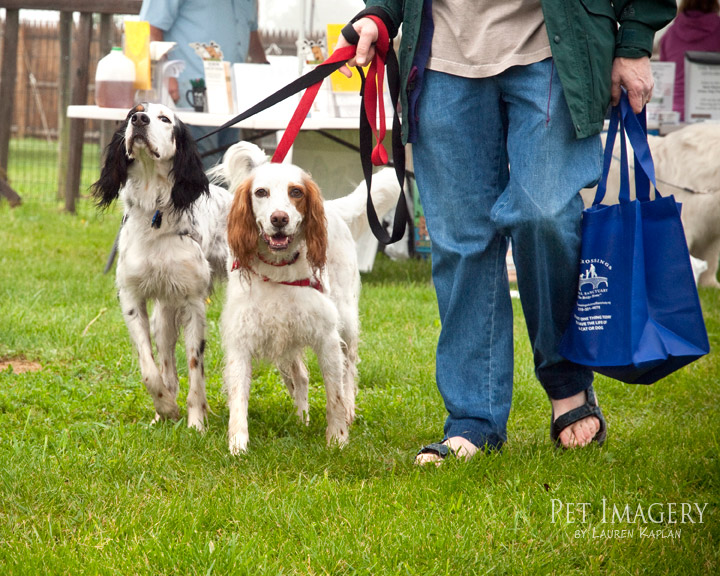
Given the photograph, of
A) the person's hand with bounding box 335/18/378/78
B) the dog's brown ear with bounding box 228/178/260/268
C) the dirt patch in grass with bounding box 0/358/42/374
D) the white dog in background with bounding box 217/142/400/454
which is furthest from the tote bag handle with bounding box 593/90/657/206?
the dirt patch in grass with bounding box 0/358/42/374

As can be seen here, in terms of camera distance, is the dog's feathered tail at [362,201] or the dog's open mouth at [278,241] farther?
the dog's feathered tail at [362,201]

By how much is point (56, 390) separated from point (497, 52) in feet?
7.82

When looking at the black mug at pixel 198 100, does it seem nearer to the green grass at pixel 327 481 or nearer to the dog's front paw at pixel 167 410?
the green grass at pixel 327 481

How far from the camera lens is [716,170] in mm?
6695

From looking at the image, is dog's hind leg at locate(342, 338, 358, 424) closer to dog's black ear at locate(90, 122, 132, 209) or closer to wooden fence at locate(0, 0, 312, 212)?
dog's black ear at locate(90, 122, 132, 209)

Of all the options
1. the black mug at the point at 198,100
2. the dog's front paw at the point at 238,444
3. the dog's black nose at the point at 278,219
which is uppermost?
the black mug at the point at 198,100

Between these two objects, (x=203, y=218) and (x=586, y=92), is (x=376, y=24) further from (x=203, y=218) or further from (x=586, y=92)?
(x=203, y=218)

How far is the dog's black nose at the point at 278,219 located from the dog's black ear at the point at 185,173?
632 millimetres

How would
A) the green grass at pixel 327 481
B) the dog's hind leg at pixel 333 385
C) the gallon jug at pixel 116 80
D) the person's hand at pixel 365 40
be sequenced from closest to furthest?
the green grass at pixel 327 481
the person's hand at pixel 365 40
the dog's hind leg at pixel 333 385
the gallon jug at pixel 116 80

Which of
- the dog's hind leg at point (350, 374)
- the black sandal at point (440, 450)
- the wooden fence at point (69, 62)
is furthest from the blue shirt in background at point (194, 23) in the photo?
the black sandal at point (440, 450)

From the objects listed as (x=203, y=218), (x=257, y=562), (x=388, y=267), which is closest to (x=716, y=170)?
(x=388, y=267)

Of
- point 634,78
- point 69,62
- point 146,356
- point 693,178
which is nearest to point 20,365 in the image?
point 146,356

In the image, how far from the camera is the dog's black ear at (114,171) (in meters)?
3.65

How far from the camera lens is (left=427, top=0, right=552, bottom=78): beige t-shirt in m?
2.71
